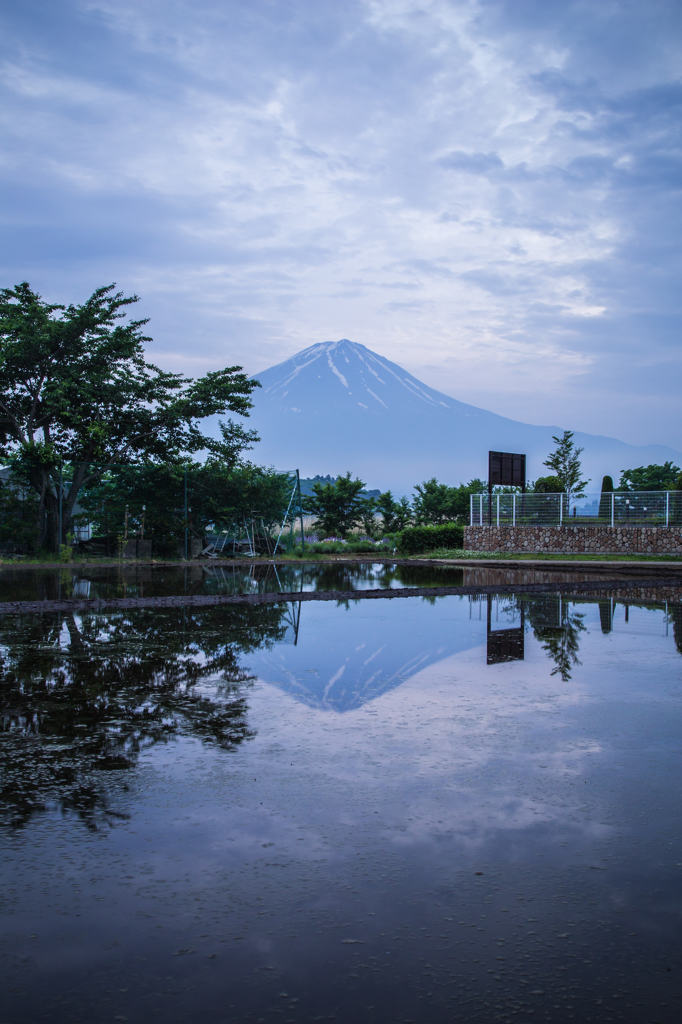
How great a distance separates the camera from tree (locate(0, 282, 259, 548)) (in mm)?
24156

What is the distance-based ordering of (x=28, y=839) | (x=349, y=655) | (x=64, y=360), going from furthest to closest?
(x=64, y=360) → (x=349, y=655) → (x=28, y=839)

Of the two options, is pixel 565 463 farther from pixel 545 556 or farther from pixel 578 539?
pixel 545 556

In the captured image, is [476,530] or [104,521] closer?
[104,521]

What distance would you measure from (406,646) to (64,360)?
764 inches

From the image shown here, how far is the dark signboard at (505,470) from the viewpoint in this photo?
1291 inches

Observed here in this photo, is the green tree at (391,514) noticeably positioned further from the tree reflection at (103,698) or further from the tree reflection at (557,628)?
the tree reflection at (103,698)

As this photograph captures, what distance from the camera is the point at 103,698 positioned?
6234 mm

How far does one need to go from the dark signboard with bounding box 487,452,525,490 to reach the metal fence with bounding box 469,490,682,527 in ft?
2.69

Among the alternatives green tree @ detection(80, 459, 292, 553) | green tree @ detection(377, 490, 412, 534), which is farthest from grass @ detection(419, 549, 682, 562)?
green tree @ detection(80, 459, 292, 553)

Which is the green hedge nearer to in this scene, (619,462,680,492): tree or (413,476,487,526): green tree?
(413,476,487,526): green tree

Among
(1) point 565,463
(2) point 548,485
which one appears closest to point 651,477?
(1) point 565,463

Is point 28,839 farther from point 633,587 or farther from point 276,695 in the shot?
point 633,587

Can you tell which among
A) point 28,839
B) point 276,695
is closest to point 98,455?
point 276,695

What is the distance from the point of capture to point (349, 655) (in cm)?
822
